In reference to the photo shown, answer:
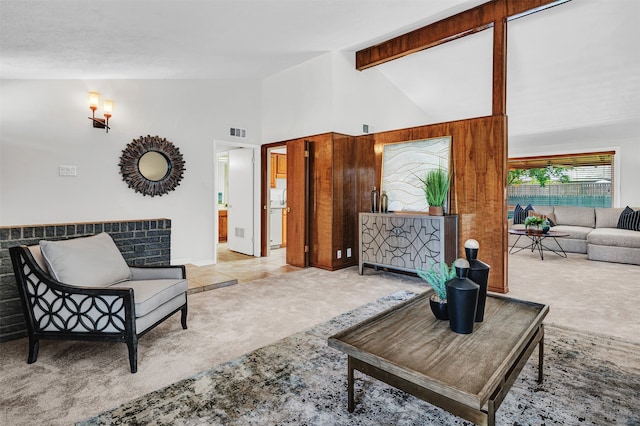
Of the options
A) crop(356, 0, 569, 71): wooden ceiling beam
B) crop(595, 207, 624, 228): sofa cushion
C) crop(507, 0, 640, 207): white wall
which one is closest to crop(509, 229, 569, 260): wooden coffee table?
crop(595, 207, 624, 228): sofa cushion

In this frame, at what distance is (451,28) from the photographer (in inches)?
169

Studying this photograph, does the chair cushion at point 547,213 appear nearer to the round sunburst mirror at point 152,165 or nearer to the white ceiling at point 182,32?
the white ceiling at point 182,32

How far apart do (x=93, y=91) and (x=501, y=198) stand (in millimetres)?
5118

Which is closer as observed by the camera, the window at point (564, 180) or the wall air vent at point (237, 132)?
the wall air vent at point (237, 132)

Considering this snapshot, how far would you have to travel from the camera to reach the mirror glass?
475 cm

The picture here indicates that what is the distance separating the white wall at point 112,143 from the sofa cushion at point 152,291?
232 centimetres

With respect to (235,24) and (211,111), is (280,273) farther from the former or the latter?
(235,24)

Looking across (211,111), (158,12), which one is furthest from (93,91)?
(158,12)

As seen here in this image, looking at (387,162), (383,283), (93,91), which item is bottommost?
(383,283)

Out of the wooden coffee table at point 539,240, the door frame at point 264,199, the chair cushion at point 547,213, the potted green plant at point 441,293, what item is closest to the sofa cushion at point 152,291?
the potted green plant at point 441,293

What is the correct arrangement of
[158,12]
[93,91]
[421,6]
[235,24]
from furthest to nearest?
[93,91], [421,6], [235,24], [158,12]

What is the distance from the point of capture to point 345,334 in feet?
5.63

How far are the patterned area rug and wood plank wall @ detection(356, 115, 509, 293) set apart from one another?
1599 mm

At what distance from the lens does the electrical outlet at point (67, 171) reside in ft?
13.4
